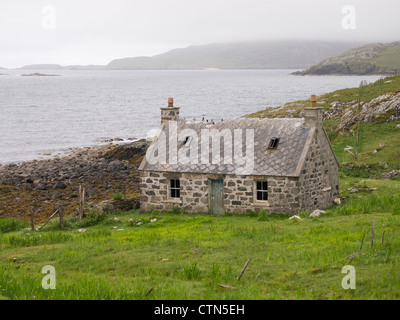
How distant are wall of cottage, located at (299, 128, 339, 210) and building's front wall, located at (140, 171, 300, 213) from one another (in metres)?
0.80

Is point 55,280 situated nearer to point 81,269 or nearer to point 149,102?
point 81,269

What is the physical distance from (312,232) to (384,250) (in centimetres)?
445

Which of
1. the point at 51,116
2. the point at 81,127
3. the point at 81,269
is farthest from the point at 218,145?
the point at 51,116

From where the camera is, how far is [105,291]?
13.0 metres

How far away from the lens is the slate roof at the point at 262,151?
2672 cm

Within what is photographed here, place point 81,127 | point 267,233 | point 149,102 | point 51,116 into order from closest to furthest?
point 267,233, point 81,127, point 51,116, point 149,102

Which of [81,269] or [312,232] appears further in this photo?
[312,232]

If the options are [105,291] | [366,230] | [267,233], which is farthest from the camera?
[267,233]

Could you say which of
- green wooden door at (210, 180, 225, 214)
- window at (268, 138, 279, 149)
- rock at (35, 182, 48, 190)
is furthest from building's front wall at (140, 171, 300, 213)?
rock at (35, 182, 48, 190)

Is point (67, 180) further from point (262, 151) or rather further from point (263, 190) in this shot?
point (263, 190)

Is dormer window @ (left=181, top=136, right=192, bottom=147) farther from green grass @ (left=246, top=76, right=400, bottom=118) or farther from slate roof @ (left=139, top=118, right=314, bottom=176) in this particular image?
green grass @ (left=246, top=76, right=400, bottom=118)

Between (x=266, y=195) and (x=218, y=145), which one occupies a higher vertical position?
(x=218, y=145)

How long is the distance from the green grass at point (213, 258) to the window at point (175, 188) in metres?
3.00

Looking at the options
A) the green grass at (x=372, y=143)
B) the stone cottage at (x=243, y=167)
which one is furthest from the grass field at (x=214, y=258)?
the green grass at (x=372, y=143)
